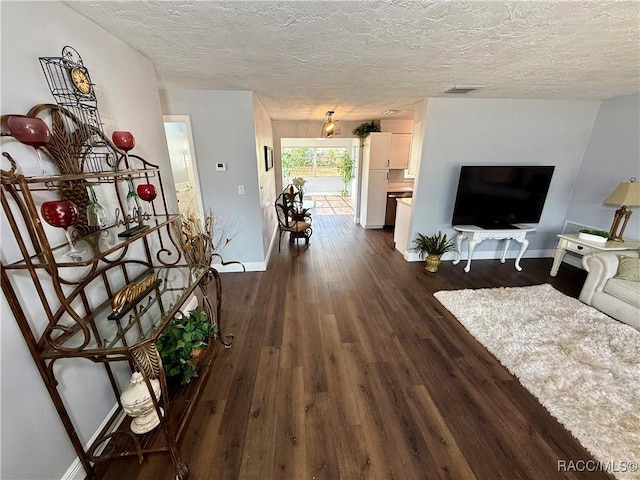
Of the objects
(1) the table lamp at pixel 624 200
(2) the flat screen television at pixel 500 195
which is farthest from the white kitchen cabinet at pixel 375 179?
(1) the table lamp at pixel 624 200

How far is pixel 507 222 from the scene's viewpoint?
12.0 feet

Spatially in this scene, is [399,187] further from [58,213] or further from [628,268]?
[58,213]

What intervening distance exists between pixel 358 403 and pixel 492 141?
381cm

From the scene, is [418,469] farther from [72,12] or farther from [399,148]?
[399,148]

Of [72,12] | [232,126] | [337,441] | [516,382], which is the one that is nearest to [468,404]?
[516,382]

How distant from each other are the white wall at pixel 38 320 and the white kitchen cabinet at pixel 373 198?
4.66 m

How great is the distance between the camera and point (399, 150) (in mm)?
5555

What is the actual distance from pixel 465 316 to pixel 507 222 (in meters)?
1.92

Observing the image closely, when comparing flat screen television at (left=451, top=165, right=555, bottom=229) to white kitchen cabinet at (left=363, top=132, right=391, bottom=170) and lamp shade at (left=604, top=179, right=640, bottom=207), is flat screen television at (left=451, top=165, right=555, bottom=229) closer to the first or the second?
lamp shade at (left=604, top=179, right=640, bottom=207)

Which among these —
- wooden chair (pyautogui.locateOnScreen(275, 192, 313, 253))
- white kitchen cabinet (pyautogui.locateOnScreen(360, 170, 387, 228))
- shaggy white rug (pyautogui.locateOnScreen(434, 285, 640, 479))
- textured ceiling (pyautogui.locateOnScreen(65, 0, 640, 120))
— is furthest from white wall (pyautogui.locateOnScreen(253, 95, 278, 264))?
shaggy white rug (pyautogui.locateOnScreen(434, 285, 640, 479))

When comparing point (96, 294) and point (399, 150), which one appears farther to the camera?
point (399, 150)

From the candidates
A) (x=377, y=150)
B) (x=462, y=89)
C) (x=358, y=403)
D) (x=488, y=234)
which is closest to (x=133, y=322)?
(x=358, y=403)

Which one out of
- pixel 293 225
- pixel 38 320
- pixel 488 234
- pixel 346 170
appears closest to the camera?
pixel 38 320

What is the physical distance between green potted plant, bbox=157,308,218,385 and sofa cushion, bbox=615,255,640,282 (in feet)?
13.0
